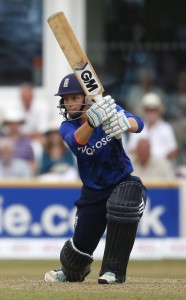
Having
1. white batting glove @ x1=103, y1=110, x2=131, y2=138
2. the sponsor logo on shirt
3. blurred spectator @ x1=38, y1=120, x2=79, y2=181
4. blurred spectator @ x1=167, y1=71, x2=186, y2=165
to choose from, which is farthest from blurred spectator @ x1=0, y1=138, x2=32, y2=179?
white batting glove @ x1=103, y1=110, x2=131, y2=138

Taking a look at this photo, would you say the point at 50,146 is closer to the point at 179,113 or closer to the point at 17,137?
the point at 17,137

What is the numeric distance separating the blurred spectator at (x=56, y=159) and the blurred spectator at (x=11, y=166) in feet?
0.68

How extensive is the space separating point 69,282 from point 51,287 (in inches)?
22.9

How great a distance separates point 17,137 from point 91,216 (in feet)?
16.4

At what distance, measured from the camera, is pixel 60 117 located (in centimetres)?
1267

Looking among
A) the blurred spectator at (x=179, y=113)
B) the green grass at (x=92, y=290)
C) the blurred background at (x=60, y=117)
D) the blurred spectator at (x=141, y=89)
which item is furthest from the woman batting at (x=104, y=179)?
the blurred spectator at (x=141, y=89)

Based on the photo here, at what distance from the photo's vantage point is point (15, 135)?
38.7 ft

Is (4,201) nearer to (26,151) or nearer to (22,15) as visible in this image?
(26,151)

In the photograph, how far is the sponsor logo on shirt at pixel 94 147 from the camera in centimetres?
666

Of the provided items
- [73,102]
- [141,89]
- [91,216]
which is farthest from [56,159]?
[73,102]

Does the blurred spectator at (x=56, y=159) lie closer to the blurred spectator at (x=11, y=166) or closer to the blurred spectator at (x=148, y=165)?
the blurred spectator at (x=11, y=166)

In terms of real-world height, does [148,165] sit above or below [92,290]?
above

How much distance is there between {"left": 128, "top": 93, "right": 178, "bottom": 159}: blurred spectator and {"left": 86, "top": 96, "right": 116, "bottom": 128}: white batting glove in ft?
18.0

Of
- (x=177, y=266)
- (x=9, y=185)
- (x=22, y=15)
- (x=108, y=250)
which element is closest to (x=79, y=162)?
(x=108, y=250)
